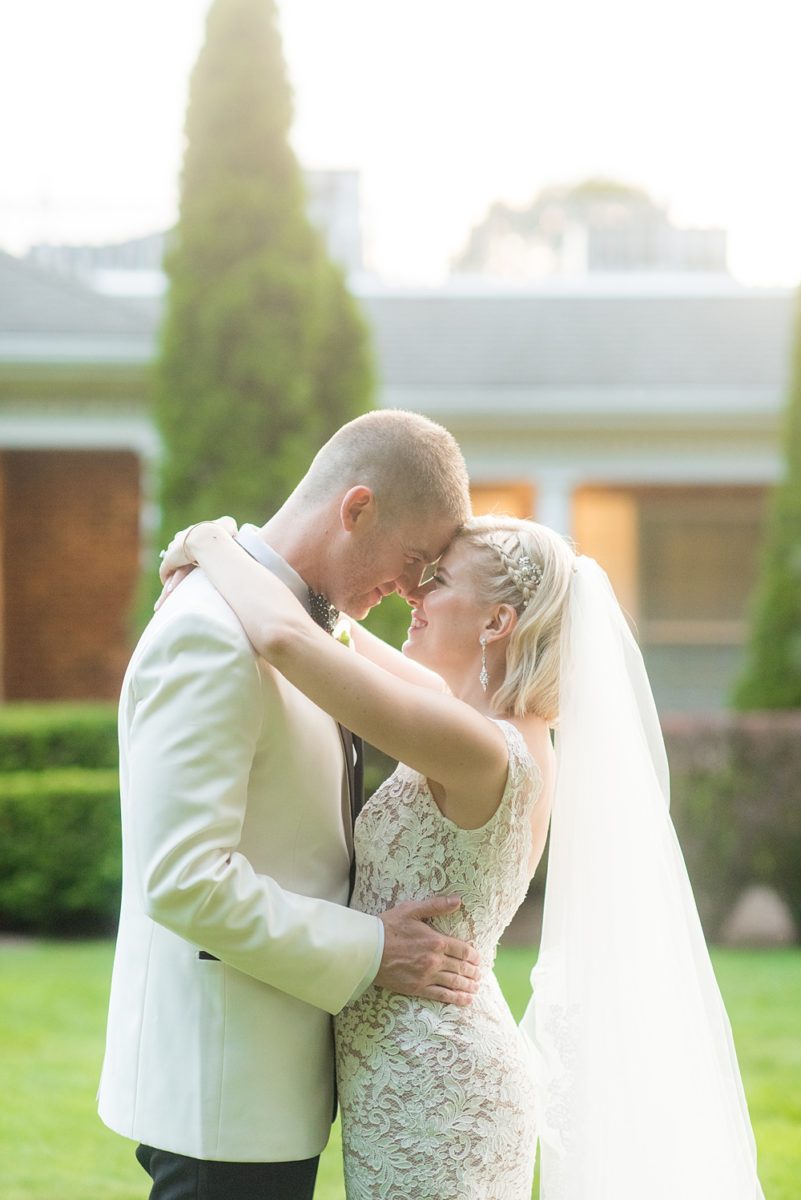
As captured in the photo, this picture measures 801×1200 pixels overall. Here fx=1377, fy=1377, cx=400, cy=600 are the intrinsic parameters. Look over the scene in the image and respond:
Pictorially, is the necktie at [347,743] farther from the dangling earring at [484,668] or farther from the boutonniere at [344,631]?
the dangling earring at [484,668]

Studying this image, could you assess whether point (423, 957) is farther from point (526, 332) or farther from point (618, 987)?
point (526, 332)

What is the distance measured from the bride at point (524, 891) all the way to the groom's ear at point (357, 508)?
0.74 ft

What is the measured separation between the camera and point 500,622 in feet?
9.76

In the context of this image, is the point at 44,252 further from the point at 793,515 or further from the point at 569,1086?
the point at 569,1086

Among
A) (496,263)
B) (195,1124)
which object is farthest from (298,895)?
(496,263)

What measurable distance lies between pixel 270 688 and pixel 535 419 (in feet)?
34.7

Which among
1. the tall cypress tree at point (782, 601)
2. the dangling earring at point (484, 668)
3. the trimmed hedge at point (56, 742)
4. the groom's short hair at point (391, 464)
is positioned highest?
the groom's short hair at point (391, 464)

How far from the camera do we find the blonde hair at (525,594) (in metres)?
2.96

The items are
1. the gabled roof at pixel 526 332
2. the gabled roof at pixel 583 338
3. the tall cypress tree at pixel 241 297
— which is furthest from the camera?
the gabled roof at pixel 583 338

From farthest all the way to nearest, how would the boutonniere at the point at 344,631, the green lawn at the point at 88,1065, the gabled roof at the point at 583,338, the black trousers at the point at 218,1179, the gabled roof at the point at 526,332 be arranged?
the gabled roof at the point at 583,338 < the gabled roof at the point at 526,332 < the green lawn at the point at 88,1065 < the boutonniere at the point at 344,631 < the black trousers at the point at 218,1179

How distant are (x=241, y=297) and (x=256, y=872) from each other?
724 centimetres

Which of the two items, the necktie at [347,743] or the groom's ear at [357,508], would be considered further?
the necktie at [347,743]

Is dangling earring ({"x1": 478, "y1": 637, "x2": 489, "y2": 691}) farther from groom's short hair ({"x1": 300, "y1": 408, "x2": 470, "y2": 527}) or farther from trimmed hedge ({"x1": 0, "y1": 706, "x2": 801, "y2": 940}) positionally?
trimmed hedge ({"x1": 0, "y1": 706, "x2": 801, "y2": 940})

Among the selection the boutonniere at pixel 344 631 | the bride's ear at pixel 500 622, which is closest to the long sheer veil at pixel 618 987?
the bride's ear at pixel 500 622
